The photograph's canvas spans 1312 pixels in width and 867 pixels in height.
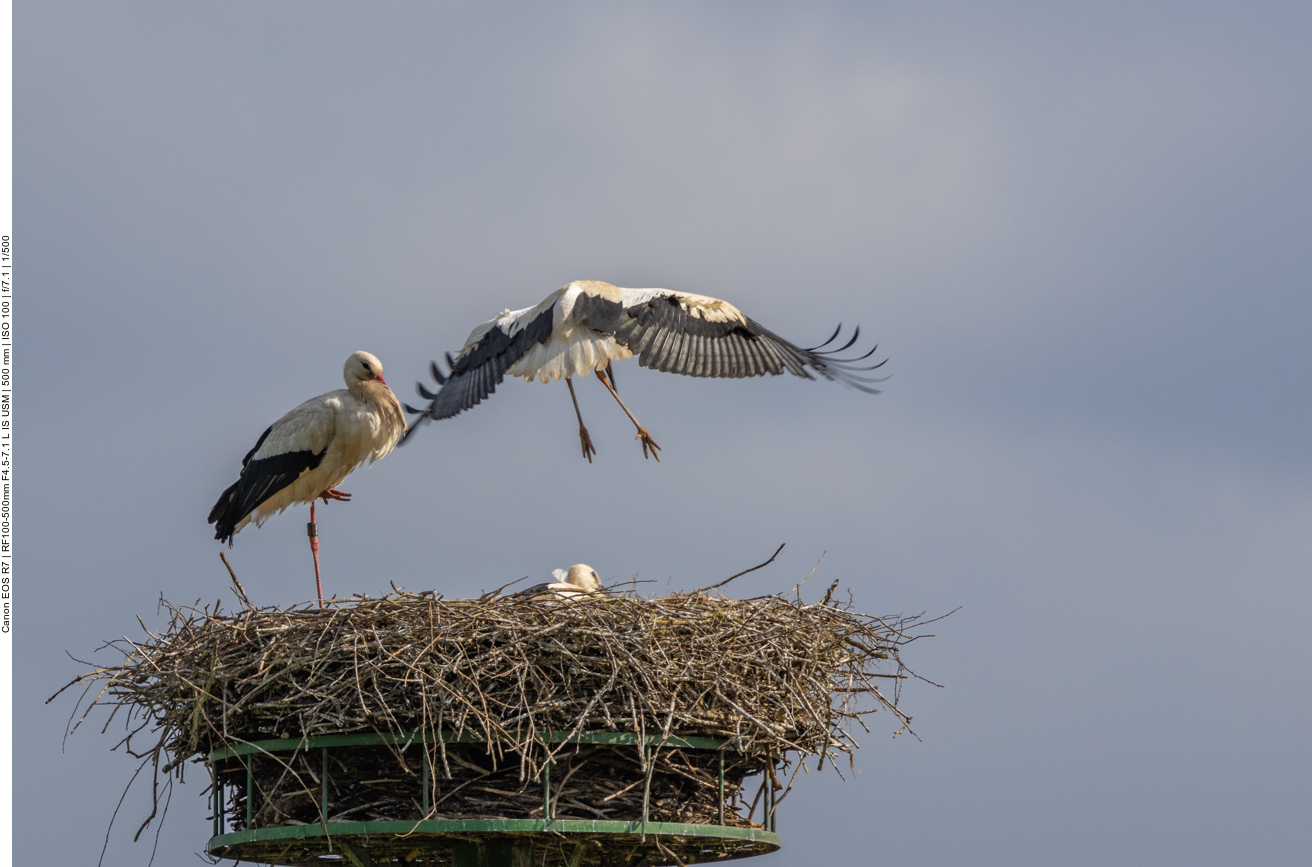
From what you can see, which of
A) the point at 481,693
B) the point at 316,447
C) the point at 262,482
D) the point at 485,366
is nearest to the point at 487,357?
the point at 485,366

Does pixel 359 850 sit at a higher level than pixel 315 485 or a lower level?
lower

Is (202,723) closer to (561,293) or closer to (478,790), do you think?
(478,790)

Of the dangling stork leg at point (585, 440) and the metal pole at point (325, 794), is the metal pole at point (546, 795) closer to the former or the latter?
the metal pole at point (325, 794)

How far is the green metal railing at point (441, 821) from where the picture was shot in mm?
9586

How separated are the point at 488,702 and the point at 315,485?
469 cm

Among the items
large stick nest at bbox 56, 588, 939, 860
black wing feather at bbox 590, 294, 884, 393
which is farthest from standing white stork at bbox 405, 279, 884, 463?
large stick nest at bbox 56, 588, 939, 860

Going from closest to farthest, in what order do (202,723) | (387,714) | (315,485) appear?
(387,714) → (202,723) → (315,485)

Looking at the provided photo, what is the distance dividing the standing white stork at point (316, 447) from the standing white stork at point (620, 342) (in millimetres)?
632

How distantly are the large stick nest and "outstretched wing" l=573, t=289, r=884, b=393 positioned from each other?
3573mm

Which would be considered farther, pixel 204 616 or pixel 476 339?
pixel 476 339

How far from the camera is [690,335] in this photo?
45.4ft

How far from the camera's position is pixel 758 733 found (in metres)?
10.3

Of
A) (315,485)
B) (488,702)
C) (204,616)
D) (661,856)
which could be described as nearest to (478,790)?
(488,702)

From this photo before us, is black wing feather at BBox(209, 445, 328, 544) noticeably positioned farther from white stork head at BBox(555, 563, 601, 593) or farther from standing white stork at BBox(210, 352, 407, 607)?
white stork head at BBox(555, 563, 601, 593)
